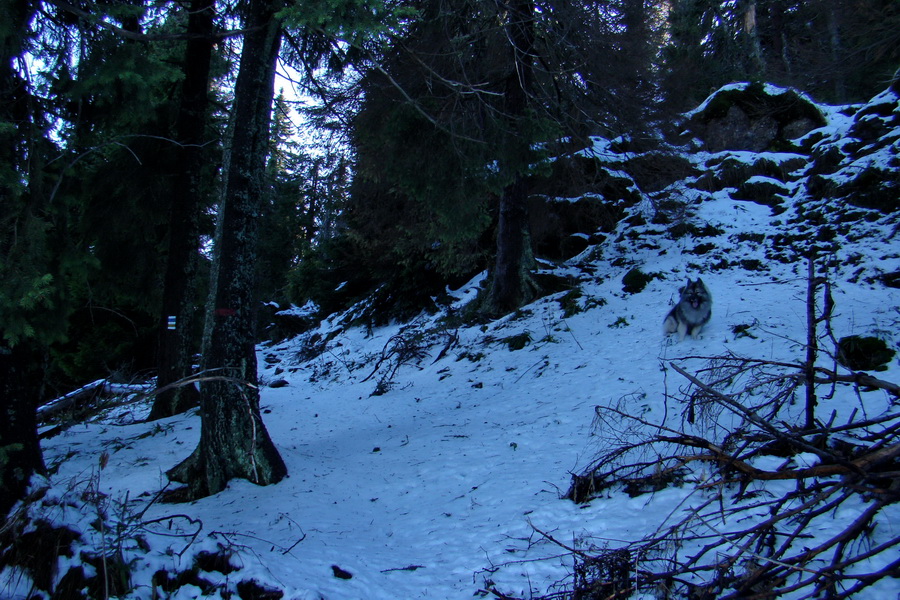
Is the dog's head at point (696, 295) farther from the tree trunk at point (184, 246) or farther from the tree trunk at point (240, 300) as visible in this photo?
the tree trunk at point (184, 246)

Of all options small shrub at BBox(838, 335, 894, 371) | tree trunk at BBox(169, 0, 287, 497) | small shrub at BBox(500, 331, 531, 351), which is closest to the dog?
small shrub at BBox(838, 335, 894, 371)

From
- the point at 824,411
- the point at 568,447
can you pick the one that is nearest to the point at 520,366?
the point at 568,447

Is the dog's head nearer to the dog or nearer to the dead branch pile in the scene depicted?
the dog

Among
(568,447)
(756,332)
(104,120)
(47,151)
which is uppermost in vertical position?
(104,120)

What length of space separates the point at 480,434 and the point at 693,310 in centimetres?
413

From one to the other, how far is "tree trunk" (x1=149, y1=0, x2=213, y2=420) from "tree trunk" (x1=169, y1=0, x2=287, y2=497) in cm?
335

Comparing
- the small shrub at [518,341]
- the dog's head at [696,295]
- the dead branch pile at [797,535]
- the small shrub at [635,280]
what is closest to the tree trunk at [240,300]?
the dead branch pile at [797,535]

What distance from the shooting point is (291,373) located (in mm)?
13203

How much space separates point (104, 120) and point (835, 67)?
29.5 ft

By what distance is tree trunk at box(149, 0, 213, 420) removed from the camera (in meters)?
8.10

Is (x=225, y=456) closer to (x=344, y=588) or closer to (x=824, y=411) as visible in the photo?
(x=344, y=588)

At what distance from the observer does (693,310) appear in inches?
302

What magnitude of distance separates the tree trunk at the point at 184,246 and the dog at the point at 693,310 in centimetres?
835

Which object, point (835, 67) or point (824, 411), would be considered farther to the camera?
point (835, 67)
